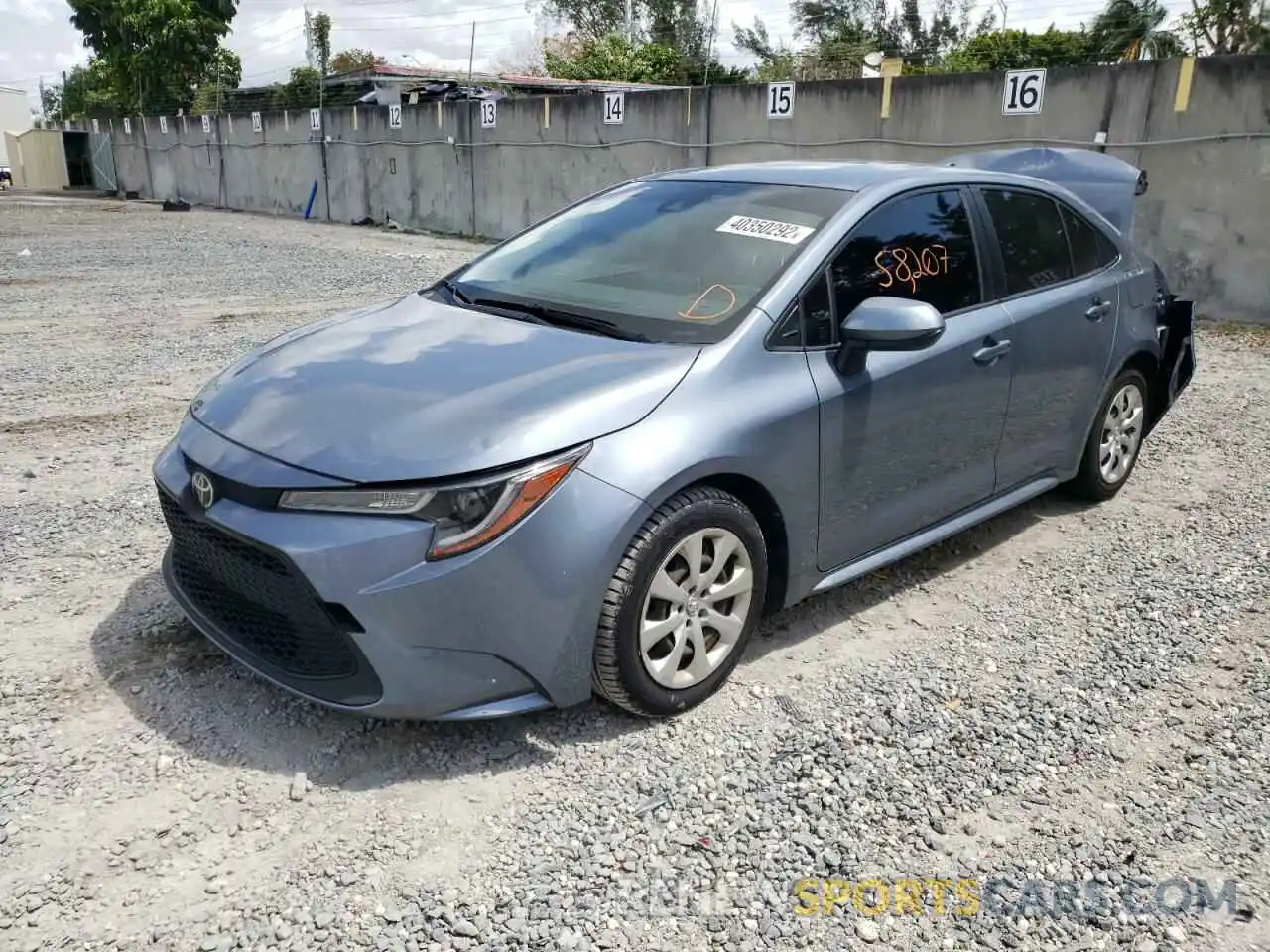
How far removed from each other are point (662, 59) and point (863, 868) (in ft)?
135

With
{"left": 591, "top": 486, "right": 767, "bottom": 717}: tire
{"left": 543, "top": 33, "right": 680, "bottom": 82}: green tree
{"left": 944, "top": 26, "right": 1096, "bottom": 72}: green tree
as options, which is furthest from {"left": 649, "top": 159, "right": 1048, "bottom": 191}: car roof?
{"left": 543, "top": 33, "right": 680, "bottom": 82}: green tree

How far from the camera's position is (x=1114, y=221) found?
5.79 meters

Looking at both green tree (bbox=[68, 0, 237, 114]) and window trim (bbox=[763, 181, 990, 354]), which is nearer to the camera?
window trim (bbox=[763, 181, 990, 354])

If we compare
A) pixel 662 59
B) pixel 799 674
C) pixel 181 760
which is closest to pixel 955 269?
pixel 799 674

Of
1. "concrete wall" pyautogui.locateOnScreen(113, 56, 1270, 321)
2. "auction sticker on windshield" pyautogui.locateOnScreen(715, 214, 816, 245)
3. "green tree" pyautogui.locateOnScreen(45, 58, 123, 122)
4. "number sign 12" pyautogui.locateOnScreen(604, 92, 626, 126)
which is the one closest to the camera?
"auction sticker on windshield" pyautogui.locateOnScreen(715, 214, 816, 245)

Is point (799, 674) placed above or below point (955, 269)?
below

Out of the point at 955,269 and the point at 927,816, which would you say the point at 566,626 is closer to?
the point at 927,816

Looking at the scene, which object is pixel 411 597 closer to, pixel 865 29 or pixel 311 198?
pixel 311 198

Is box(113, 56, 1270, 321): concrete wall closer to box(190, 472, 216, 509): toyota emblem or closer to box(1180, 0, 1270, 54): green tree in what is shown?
box(190, 472, 216, 509): toyota emblem

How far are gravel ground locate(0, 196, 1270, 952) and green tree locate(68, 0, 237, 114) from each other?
141 feet

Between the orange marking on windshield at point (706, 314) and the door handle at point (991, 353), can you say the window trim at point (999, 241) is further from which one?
the orange marking on windshield at point (706, 314)

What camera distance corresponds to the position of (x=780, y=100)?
14.4 meters

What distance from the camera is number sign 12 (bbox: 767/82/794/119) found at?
14.3 meters

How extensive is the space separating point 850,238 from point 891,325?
46 cm
